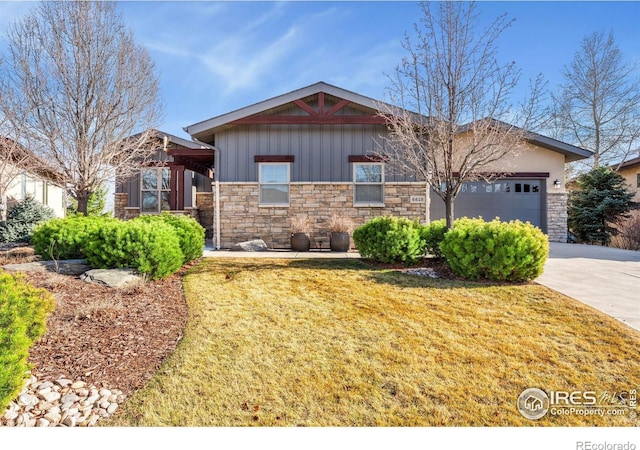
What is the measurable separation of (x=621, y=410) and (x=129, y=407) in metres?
3.57

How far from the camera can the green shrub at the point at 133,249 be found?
17.3ft

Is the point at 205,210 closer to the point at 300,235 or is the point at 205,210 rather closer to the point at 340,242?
the point at 300,235

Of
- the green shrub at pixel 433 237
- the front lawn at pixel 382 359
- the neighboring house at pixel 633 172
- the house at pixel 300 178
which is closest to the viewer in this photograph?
the front lawn at pixel 382 359

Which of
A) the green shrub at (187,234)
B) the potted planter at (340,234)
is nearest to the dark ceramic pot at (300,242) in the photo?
the potted planter at (340,234)

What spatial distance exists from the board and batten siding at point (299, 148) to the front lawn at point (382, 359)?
6.32 metres

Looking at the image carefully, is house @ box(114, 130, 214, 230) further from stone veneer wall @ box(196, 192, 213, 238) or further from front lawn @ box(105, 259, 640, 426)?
front lawn @ box(105, 259, 640, 426)

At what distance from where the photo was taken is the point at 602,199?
13930 millimetres

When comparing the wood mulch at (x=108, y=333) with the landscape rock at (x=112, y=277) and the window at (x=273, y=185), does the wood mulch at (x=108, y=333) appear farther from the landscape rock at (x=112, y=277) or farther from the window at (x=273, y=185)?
the window at (x=273, y=185)

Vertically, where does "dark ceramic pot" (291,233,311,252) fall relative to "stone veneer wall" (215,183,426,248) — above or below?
below

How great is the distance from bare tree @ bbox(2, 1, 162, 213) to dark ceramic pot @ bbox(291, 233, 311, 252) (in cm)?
530

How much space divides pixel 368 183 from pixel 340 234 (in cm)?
219

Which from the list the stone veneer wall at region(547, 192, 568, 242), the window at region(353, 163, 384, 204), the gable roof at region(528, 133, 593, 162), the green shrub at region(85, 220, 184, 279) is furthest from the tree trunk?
the stone veneer wall at region(547, 192, 568, 242)

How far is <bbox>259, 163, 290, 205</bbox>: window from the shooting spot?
34.7ft

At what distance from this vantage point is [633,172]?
61.7 ft
